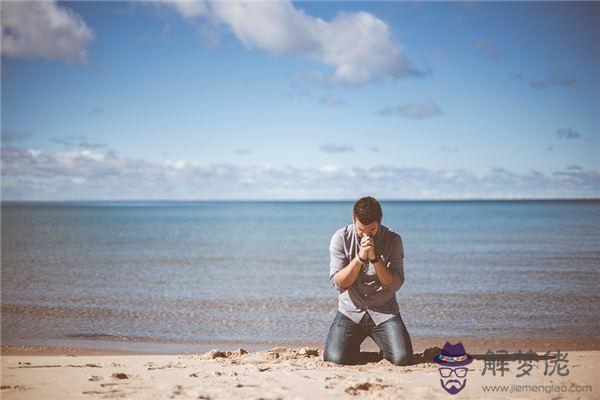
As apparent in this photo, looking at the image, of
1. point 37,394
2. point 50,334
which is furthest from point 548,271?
point 37,394

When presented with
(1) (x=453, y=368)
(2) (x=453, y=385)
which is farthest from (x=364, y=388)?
(1) (x=453, y=368)

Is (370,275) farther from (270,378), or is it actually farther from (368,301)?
(270,378)

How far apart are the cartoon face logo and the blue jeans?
1.65ft

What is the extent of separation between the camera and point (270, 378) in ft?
19.8

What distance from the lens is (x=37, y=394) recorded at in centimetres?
557

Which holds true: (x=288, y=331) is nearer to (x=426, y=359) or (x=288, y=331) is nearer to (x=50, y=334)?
(x=426, y=359)

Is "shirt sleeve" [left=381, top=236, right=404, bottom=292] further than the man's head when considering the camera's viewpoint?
Yes

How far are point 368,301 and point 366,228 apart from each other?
1.11 meters

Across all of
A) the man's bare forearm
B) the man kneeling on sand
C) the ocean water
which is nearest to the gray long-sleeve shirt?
the man kneeling on sand

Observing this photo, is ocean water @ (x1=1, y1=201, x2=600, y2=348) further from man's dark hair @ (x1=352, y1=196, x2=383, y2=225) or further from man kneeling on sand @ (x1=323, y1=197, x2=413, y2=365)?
man's dark hair @ (x1=352, y1=196, x2=383, y2=225)

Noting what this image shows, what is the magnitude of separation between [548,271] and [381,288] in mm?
12766

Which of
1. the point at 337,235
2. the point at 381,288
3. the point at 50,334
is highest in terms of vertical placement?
the point at 337,235

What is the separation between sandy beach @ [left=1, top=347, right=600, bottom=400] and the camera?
18.0ft

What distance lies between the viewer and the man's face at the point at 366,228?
20.7ft
